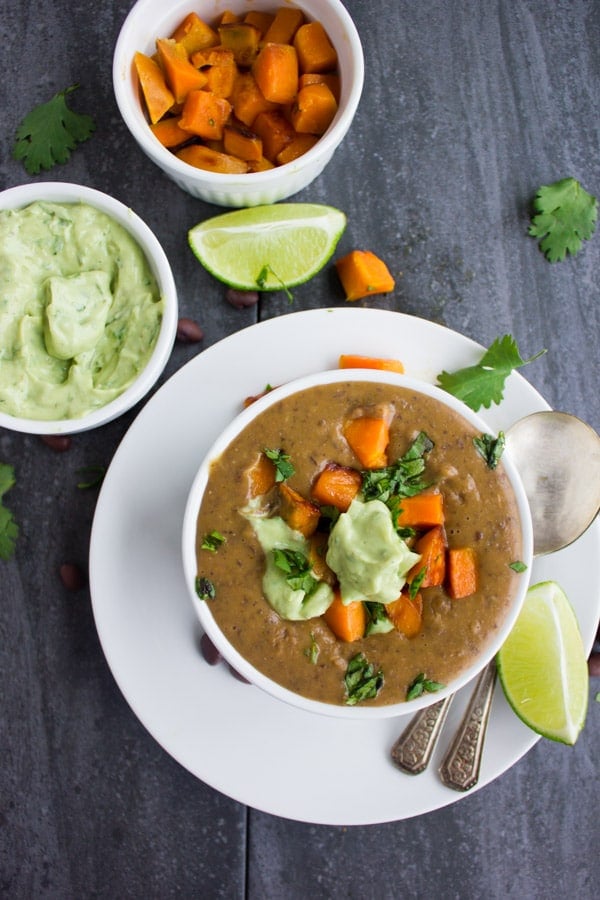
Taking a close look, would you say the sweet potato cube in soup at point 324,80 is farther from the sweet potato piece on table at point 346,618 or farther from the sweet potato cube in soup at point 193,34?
the sweet potato piece on table at point 346,618

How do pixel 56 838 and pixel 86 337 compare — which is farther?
pixel 56 838

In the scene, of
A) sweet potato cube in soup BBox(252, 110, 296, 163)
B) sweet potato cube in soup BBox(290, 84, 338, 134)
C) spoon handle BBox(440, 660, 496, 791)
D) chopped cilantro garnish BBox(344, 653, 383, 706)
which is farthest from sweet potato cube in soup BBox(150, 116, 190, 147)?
spoon handle BBox(440, 660, 496, 791)

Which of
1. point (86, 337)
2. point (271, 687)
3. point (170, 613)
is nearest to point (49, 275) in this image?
point (86, 337)

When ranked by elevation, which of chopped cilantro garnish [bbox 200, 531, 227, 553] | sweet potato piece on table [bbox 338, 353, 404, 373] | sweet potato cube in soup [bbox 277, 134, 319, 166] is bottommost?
chopped cilantro garnish [bbox 200, 531, 227, 553]

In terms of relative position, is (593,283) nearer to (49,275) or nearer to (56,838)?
(49,275)

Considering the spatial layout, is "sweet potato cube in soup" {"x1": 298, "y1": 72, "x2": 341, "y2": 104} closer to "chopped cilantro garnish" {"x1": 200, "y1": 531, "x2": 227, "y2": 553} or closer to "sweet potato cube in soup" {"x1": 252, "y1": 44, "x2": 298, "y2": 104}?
"sweet potato cube in soup" {"x1": 252, "y1": 44, "x2": 298, "y2": 104}

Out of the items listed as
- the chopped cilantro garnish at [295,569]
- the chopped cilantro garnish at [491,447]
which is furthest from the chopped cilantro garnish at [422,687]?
the chopped cilantro garnish at [491,447]
